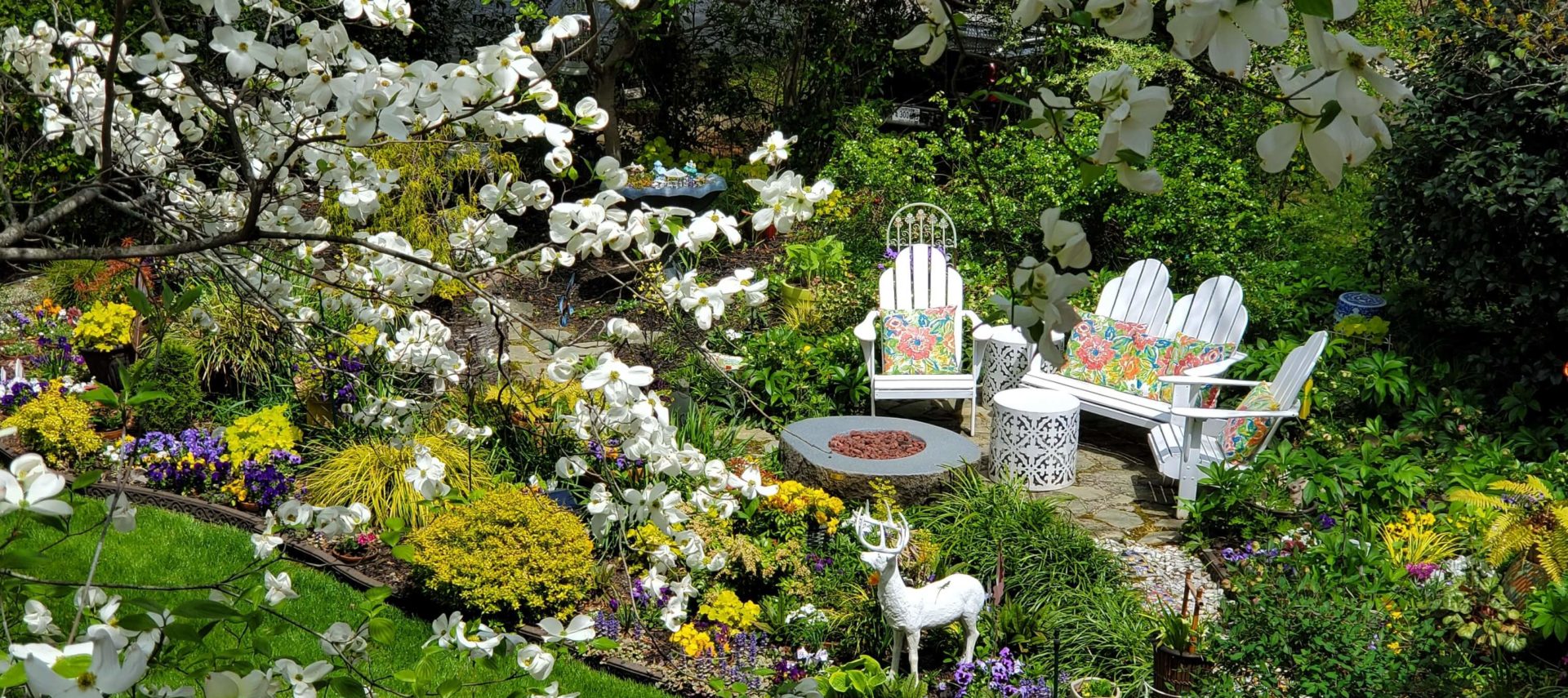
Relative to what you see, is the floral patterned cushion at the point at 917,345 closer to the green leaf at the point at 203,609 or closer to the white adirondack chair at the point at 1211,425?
the white adirondack chair at the point at 1211,425

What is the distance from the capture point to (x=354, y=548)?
14.3ft

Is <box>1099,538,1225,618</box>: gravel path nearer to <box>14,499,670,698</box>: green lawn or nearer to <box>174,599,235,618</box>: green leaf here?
<box>14,499,670,698</box>: green lawn

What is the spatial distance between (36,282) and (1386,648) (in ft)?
23.0

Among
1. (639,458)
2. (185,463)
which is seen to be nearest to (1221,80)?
(639,458)

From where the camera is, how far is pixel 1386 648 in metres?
3.13

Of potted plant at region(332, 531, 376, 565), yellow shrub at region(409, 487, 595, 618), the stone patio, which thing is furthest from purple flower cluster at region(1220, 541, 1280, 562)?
potted plant at region(332, 531, 376, 565)

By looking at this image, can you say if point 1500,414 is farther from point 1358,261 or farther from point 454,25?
point 454,25

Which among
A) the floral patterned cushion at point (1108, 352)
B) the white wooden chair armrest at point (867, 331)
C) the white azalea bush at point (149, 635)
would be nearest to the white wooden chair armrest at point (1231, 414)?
the floral patterned cushion at point (1108, 352)

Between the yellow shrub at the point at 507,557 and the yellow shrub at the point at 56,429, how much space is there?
5.84 feet

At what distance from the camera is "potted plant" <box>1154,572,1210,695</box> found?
3.30 metres

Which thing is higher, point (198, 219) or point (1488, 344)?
point (198, 219)

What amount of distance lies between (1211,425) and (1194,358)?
1.86 ft

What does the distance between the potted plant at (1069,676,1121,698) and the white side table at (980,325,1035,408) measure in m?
2.80

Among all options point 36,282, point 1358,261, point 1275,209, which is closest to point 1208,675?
point 1358,261
